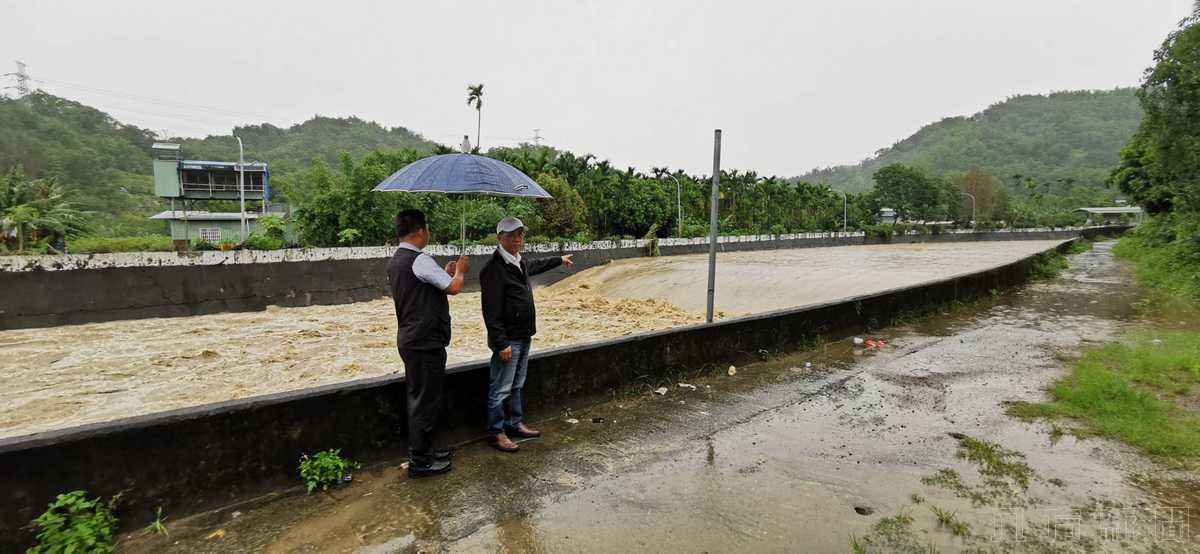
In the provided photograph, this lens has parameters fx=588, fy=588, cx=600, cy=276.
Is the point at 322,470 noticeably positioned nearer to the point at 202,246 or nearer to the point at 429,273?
the point at 429,273

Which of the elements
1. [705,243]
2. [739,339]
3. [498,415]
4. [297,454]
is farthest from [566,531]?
[705,243]

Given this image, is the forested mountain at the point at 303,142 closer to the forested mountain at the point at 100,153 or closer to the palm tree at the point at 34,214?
the forested mountain at the point at 100,153

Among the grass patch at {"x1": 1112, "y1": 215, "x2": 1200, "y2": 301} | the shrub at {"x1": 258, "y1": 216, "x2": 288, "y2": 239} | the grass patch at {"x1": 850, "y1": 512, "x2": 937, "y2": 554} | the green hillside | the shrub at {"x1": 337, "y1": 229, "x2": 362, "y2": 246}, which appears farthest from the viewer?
the green hillside

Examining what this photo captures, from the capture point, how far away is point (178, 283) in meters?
11.6

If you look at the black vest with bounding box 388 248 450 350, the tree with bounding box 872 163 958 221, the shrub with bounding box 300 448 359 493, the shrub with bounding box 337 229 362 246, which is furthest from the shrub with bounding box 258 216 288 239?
the tree with bounding box 872 163 958 221

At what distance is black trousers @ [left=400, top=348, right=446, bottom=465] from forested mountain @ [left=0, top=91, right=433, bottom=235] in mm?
33378

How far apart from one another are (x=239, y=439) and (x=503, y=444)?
1650mm

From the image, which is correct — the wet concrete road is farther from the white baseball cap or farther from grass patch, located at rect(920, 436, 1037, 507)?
the white baseball cap

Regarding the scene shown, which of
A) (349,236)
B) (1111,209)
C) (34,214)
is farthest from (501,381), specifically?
(1111,209)

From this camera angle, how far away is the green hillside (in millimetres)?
135625

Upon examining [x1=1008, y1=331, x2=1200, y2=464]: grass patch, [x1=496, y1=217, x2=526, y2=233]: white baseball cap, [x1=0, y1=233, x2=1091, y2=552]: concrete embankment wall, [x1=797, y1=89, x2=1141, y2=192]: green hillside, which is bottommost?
[x1=1008, y1=331, x2=1200, y2=464]: grass patch

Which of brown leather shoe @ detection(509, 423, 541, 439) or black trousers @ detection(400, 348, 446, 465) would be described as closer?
black trousers @ detection(400, 348, 446, 465)

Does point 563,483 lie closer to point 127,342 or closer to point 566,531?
point 566,531

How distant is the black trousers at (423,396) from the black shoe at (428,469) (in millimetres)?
30
